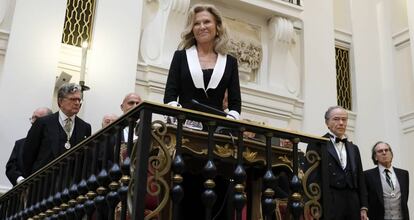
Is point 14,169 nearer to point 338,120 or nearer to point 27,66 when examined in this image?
point 27,66

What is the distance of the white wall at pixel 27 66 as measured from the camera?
565cm

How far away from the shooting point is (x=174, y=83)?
2.97 meters

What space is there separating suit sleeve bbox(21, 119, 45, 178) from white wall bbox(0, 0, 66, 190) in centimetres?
164

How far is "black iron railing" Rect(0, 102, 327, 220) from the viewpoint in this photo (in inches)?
84.0

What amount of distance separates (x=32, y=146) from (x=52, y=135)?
6.6 inches

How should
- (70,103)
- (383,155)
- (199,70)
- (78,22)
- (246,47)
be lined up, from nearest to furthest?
(199,70)
(70,103)
(383,155)
(78,22)
(246,47)

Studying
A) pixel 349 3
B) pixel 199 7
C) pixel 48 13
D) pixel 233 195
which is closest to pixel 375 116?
pixel 349 3

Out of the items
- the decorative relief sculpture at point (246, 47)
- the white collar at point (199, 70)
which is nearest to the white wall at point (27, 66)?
the decorative relief sculpture at point (246, 47)

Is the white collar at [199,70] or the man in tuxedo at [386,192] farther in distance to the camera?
the man in tuxedo at [386,192]

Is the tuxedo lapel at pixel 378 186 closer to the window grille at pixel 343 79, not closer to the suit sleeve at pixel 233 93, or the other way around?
the suit sleeve at pixel 233 93

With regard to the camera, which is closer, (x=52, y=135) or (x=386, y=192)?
(x=52, y=135)

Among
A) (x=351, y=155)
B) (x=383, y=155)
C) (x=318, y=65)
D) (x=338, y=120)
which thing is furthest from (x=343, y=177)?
(x=318, y=65)

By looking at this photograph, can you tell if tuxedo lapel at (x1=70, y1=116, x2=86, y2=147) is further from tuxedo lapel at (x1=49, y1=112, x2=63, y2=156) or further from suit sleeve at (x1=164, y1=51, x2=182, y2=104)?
suit sleeve at (x1=164, y1=51, x2=182, y2=104)

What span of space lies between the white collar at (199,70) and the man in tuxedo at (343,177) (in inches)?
69.5
